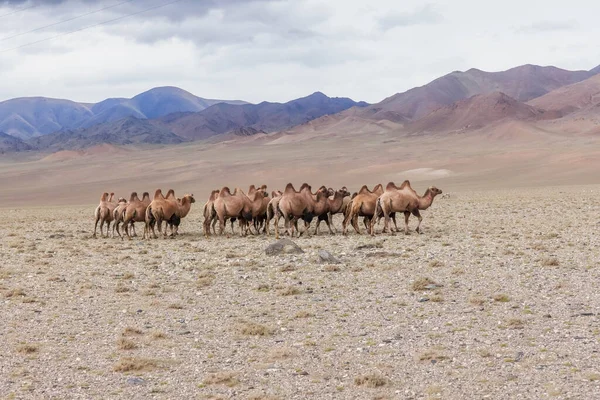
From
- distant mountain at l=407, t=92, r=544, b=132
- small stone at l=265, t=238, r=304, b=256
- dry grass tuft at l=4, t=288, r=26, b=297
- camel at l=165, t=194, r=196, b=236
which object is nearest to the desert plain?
dry grass tuft at l=4, t=288, r=26, b=297

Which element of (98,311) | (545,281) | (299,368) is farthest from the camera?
(545,281)

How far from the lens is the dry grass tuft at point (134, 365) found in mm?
8719

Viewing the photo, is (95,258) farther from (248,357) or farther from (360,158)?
(360,158)

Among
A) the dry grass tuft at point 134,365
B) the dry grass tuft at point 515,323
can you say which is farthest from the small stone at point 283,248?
the dry grass tuft at point 134,365

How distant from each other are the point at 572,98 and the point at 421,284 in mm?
170233

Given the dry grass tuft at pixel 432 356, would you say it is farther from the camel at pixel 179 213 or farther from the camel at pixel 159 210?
the camel at pixel 179 213

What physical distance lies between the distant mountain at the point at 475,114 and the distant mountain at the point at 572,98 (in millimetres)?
10515

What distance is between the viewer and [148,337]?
1020 centimetres

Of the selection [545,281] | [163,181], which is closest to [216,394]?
[545,281]

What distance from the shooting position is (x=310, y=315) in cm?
1126

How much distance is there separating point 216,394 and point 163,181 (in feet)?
274

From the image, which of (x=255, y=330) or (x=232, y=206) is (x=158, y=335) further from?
(x=232, y=206)

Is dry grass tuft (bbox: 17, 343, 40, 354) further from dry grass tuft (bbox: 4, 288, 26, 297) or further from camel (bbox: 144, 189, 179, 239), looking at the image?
camel (bbox: 144, 189, 179, 239)

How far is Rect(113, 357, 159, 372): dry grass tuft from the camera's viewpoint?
872 centimetres
